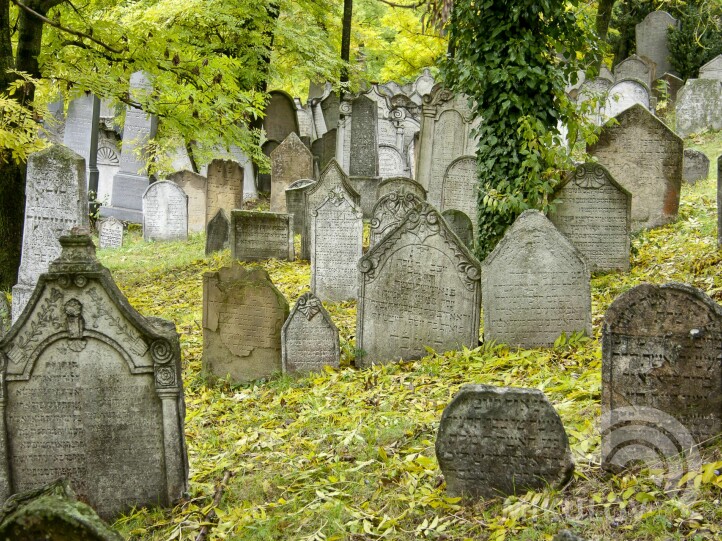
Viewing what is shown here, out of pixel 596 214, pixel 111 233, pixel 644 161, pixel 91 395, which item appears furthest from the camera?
pixel 111 233

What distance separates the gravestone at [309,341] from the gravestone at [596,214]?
11.4ft

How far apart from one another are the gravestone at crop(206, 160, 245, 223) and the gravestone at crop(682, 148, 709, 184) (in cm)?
877

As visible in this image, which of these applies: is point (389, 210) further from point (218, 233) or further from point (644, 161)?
point (218, 233)

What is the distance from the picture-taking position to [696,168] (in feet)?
48.0

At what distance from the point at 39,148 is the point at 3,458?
5.68 meters

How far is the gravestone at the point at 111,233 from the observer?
17375mm

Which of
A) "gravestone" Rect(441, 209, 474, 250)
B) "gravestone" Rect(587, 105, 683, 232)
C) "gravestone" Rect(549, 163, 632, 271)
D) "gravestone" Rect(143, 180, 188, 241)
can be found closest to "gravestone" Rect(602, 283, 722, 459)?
"gravestone" Rect(549, 163, 632, 271)

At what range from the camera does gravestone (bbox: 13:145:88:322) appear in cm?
905

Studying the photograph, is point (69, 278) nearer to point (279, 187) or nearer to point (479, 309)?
point (479, 309)

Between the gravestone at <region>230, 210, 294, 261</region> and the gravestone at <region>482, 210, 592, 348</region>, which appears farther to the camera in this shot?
the gravestone at <region>230, 210, 294, 261</region>

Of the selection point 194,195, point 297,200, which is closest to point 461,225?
point 297,200

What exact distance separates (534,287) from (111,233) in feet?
39.3

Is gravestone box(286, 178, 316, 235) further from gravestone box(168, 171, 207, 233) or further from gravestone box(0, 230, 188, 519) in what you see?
gravestone box(0, 230, 188, 519)

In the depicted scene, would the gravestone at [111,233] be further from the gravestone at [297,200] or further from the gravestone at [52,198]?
the gravestone at [52,198]
